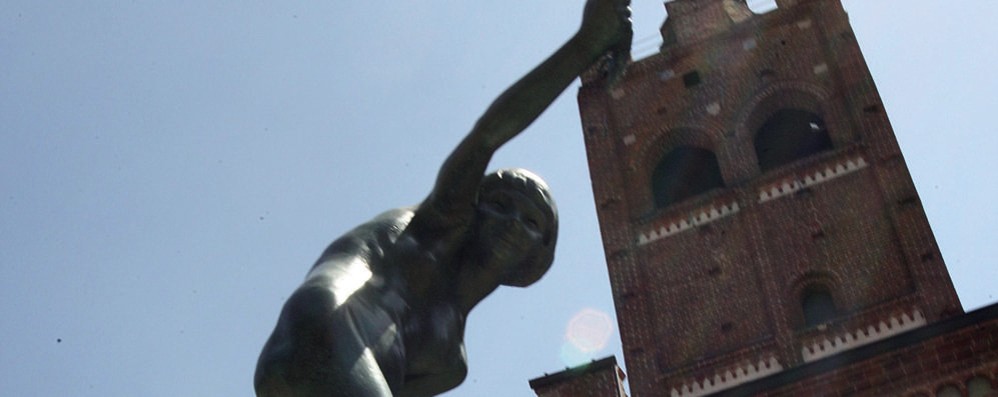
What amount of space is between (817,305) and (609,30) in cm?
1755

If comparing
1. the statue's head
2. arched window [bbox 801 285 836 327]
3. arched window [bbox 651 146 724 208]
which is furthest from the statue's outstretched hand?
arched window [bbox 651 146 724 208]

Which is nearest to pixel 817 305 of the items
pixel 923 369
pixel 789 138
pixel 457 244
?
pixel 789 138

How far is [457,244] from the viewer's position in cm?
169

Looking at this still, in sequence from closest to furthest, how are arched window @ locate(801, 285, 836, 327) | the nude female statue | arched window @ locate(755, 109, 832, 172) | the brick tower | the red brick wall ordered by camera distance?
the nude female statue
the red brick wall
the brick tower
arched window @ locate(801, 285, 836, 327)
arched window @ locate(755, 109, 832, 172)

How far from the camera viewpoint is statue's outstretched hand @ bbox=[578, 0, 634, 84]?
1634mm

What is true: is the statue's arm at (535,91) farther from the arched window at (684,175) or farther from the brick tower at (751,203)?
the arched window at (684,175)

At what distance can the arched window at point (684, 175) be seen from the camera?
21516 millimetres

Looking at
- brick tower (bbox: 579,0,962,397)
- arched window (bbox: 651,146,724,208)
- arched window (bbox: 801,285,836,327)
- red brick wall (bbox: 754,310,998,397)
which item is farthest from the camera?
arched window (bbox: 651,146,724,208)

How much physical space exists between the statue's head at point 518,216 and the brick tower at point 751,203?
15956mm

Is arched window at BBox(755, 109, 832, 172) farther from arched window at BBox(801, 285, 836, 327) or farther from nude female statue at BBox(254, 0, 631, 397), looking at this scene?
nude female statue at BBox(254, 0, 631, 397)

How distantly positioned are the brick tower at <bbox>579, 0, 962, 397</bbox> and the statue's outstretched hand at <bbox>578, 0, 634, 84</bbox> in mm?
15992

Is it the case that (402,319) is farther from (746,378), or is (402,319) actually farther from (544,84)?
(746,378)

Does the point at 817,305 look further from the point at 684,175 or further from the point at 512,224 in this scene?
the point at 512,224

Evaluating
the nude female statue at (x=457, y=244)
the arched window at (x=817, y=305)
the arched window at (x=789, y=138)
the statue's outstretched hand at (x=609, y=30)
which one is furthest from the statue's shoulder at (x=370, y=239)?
the arched window at (x=789, y=138)
